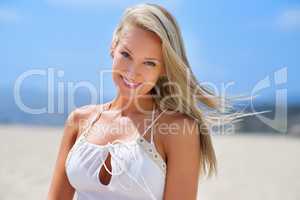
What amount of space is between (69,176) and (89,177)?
5.1 inches

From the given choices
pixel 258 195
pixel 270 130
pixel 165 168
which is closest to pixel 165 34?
pixel 165 168

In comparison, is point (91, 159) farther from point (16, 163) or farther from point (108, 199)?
point (16, 163)

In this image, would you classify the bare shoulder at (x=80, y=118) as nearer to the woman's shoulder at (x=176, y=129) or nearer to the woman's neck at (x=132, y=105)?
the woman's neck at (x=132, y=105)

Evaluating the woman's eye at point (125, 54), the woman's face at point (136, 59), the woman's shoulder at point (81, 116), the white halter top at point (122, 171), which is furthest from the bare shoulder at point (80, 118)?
the woman's eye at point (125, 54)

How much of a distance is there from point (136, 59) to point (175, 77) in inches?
9.3

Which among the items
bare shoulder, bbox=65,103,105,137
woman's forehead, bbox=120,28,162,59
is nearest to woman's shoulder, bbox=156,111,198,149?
woman's forehead, bbox=120,28,162,59

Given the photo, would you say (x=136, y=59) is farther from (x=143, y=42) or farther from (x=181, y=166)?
(x=181, y=166)

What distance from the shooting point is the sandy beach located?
7.86 meters

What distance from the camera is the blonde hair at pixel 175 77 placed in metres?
2.17

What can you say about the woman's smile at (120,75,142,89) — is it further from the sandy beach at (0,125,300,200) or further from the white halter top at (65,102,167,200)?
the sandy beach at (0,125,300,200)

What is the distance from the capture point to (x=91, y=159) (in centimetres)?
222

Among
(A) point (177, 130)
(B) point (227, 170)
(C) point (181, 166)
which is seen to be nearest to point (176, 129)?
(A) point (177, 130)

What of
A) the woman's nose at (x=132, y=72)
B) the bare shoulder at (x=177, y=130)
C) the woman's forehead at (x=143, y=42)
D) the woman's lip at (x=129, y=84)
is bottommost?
the bare shoulder at (x=177, y=130)

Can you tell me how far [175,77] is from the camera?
232cm
